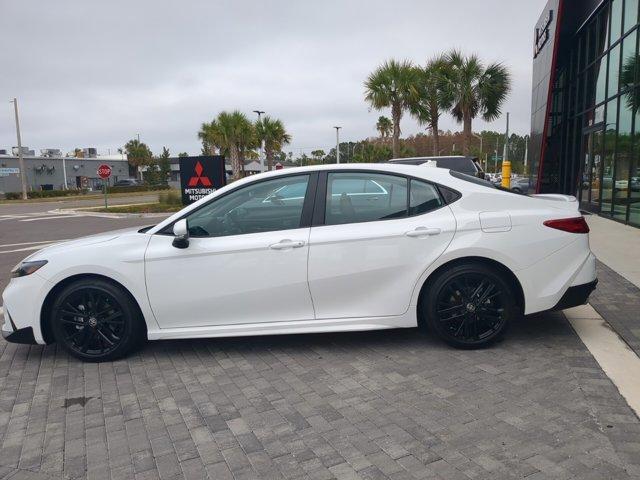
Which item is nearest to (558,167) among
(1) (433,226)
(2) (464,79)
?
(2) (464,79)

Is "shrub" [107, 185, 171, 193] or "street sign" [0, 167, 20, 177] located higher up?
"street sign" [0, 167, 20, 177]

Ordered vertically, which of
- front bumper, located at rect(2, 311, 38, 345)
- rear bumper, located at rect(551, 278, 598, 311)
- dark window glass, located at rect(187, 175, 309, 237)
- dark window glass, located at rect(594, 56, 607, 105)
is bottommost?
front bumper, located at rect(2, 311, 38, 345)

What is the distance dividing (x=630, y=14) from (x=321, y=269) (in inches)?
469

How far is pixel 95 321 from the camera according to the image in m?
4.28

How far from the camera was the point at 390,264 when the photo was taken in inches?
163

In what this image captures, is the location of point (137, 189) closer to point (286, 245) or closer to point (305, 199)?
point (305, 199)

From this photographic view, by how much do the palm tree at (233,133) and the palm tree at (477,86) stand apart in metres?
17.8

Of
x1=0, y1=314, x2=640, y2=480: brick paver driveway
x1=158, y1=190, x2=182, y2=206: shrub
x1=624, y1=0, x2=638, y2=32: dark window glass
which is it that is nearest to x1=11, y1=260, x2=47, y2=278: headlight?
x1=0, y1=314, x2=640, y2=480: brick paver driveway

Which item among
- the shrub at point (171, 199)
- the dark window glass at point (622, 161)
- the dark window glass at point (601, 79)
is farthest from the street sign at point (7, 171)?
the dark window glass at point (622, 161)

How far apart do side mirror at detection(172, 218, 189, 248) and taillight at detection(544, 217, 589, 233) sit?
2.86 meters

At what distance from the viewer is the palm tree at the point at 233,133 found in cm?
3941

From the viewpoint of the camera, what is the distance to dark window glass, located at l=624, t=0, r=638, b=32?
11.7 m

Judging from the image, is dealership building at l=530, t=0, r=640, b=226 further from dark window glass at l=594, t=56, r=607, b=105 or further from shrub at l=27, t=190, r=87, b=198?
shrub at l=27, t=190, r=87, b=198

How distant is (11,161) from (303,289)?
66040 mm
